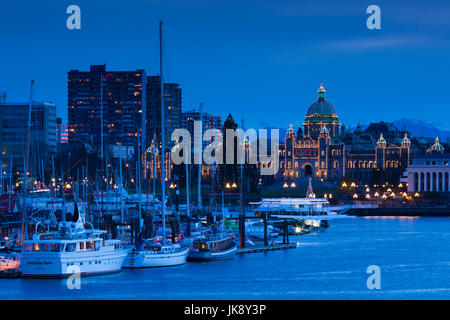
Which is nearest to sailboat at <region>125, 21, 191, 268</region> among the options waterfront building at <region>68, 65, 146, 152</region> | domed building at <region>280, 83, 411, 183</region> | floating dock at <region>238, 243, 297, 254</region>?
floating dock at <region>238, 243, 297, 254</region>

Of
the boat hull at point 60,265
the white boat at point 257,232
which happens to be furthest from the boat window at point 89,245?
the white boat at point 257,232

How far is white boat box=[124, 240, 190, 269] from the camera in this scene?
4178cm

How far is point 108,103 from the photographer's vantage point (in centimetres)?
19750

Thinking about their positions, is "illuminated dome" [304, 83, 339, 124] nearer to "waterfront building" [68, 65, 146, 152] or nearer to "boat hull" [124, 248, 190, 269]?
"waterfront building" [68, 65, 146, 152]

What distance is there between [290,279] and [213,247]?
19.8ft

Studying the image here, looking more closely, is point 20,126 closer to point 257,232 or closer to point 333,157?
point 333,157

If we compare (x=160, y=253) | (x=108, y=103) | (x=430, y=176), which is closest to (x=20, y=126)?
(x=108, y=103)

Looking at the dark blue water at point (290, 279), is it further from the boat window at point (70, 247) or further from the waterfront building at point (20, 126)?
the waterfront building at point (20, 126)

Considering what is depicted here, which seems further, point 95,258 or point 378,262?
point 378,262
